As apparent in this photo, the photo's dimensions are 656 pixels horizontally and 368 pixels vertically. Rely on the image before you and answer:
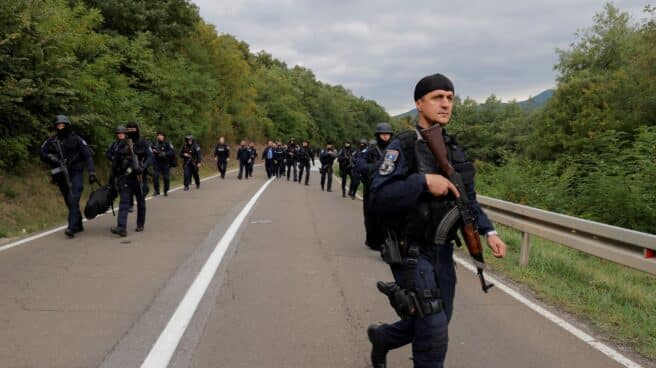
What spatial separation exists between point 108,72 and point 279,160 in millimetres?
12382

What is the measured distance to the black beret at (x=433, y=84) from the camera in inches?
115

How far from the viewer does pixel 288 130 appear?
84250mm

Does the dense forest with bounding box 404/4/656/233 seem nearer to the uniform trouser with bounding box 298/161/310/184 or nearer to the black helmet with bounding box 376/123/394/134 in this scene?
the black helmet with bounding box 376/123/394/134

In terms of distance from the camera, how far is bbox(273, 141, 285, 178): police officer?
1122 inches

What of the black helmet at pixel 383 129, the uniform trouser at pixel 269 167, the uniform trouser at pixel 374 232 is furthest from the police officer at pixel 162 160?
the uniform trouser at pixel 374 232

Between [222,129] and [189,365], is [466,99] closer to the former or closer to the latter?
[222,129]

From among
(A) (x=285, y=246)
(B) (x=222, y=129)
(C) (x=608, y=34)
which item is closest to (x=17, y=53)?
(A) (x=285, y=246)

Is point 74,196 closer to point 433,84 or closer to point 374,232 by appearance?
point 374,232

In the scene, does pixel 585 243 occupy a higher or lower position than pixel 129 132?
lower

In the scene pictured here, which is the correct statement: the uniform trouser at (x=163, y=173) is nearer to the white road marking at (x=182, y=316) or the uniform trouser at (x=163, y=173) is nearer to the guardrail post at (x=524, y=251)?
the white road marking at (x=182, y=316)

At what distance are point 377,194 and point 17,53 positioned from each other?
37.9 ft

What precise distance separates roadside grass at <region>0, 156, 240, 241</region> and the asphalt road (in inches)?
70.8

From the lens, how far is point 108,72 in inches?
691

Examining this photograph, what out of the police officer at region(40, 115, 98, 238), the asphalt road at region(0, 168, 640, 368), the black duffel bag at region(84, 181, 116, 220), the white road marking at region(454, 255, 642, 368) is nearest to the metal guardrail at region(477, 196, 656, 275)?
the white road marking at region(454, 255, 642, 368)
